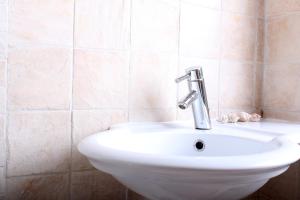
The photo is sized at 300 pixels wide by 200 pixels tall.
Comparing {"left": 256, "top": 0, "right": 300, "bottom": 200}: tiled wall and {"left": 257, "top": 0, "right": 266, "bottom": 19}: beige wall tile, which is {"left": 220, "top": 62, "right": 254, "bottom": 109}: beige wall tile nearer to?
{"left": 256, "top": 0, "right": 300, "bottom": 200}: tiled wall

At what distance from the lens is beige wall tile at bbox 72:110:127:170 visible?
0.84 meters

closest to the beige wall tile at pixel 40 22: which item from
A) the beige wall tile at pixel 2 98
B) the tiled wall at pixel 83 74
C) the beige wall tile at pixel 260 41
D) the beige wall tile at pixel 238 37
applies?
the tiled wall at pixel 83 74

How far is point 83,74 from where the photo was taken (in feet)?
2.76

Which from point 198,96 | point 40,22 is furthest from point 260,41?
point 40,22

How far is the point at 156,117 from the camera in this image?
3.18 ft

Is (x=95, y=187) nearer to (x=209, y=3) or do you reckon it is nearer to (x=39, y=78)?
(x=39, y=78)

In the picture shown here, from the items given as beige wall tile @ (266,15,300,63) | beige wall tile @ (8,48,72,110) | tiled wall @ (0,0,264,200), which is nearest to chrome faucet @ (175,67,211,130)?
tiled wall @ (0,0,264,200)

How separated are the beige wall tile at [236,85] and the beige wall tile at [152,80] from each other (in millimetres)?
220

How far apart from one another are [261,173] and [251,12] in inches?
33.0

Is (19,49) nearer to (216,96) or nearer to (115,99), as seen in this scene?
(115,99)

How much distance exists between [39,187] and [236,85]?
0.77 m

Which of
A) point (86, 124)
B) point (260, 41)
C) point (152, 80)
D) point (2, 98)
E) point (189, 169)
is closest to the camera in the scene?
point (189, 169)

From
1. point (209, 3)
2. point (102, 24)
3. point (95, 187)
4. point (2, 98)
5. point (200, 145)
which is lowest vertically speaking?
point (95, 187)

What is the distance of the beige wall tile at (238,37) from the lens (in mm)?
1111
